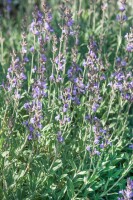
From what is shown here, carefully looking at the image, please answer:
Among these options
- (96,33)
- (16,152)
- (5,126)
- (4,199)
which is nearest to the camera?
(4,199)

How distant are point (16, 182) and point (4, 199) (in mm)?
178

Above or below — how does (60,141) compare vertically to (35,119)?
below

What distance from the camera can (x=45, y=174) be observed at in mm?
4016

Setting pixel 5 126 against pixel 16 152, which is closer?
pixel 16 152

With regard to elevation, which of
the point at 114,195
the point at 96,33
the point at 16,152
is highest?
the point at 96,33

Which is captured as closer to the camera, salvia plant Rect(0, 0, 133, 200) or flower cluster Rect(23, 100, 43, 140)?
flower cluster Rect(23, 100, 43, 140)

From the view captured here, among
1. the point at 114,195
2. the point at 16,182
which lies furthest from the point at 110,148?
the point at 16,182

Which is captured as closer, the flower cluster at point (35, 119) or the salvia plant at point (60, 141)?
the flower cluster at point (35, 119)

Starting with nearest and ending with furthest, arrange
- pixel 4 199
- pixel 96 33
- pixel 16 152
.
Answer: pixel 4 199, pixel 16 152, pixel 96 33

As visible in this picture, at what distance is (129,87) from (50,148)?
1.01m

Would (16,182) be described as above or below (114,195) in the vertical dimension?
above

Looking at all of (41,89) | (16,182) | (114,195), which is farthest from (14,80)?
(114,195)

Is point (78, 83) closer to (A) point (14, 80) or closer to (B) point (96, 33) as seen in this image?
(A) point (14, 80)

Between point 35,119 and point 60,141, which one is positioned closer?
point 35,119
